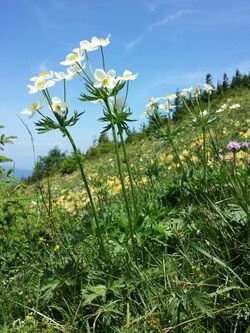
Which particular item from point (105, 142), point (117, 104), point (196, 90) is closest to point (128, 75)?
point (117, 104)

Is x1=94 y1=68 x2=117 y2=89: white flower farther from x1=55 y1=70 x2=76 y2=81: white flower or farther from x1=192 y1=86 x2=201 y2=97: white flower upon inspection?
x1=192 y1=86 x2=201 y2=97: white flower

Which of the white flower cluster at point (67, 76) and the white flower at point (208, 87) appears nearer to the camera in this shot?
the white flower cluster at point (67, 76)

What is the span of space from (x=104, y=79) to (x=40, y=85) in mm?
395

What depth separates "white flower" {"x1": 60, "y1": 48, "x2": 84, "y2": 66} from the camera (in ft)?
7.61

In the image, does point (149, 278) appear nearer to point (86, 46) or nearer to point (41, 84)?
point (41, 84)

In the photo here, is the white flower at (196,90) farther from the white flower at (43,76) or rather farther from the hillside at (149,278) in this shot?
the white flower at (43,76)

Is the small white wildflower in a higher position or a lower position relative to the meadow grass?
higher

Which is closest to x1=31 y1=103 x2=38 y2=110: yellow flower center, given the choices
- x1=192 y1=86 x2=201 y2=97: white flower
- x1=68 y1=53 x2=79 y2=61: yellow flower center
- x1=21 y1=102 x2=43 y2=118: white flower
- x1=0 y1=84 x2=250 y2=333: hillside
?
x1=21 y1=102 x2=43 y2=118: white flower

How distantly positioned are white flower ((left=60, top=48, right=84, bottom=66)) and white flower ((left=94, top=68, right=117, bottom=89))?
0.19 m

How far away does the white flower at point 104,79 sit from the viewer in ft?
7.17

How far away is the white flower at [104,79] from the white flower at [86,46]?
23cm

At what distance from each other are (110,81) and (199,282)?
112 centimetres

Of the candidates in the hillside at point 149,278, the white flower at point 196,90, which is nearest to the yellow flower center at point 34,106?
the hillside at point 149,278

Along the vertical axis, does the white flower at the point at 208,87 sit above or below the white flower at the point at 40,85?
below
